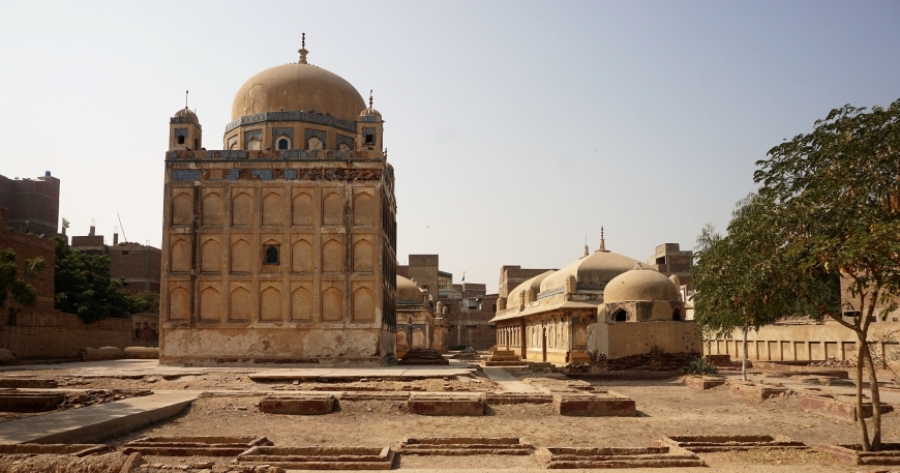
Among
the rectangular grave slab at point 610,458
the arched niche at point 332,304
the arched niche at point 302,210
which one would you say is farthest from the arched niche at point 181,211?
the rectangular grave slab at point 610,458

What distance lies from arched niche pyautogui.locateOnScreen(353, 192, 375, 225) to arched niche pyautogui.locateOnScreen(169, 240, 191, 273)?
19.2 feet

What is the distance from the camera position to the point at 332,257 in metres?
27.7

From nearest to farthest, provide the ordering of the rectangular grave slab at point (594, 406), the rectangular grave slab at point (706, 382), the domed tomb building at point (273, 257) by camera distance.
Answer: the rectangular grave slab at point (594, 406), the rectangular grave slab at point (706, 382), the domed tomb building at point (273, 257)

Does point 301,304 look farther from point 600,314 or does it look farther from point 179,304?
point 600,314

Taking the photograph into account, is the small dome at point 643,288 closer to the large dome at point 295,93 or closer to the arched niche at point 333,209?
the arched niche at point 333,209

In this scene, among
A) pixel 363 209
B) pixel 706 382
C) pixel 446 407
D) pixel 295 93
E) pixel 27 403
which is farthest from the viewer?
pixel 295 93

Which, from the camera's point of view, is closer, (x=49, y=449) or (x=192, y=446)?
(x=49, y=449)

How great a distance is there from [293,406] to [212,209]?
14462mm

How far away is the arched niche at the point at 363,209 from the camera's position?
91.3 ft

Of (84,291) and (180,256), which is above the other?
(180,256)

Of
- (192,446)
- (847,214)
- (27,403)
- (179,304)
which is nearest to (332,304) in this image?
(179,304)

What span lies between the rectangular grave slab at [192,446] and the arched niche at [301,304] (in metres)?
16.6

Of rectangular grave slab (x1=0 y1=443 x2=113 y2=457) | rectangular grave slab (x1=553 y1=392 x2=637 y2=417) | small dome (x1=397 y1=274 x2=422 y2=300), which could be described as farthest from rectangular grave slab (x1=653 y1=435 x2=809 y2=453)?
small dome (x1=397 y1=274 x2=422 y2=300)

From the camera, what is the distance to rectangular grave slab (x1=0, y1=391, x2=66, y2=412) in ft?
46.9
